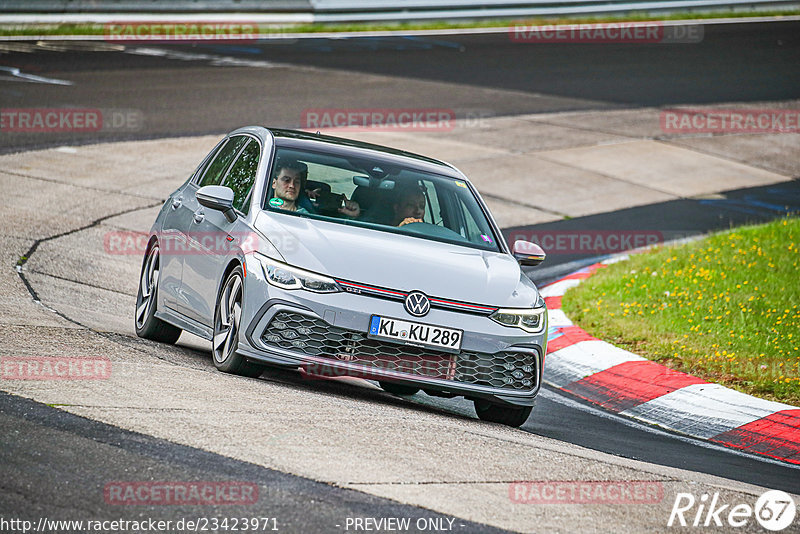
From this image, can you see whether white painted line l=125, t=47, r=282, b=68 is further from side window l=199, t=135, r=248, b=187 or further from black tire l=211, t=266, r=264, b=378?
black tire l=211, t=266, r=264, b=378

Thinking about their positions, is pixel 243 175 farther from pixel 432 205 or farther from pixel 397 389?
pixel 397 389

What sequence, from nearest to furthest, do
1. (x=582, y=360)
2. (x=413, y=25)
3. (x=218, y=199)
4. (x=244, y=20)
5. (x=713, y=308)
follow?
(x=218, y=199) → (x=582, y=360) → (x=713, y=308) → (x=244, y=20) → (x=413, y=25)

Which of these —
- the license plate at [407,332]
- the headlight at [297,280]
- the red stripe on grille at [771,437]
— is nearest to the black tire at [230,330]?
the headlight at [297,280]

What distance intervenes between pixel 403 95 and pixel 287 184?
1503 centimetres

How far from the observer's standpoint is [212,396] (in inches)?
252

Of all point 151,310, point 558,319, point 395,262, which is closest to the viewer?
point 395,262

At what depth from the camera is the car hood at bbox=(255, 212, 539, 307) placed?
7.02 meters

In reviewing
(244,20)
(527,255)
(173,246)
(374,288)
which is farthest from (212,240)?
(244,20)

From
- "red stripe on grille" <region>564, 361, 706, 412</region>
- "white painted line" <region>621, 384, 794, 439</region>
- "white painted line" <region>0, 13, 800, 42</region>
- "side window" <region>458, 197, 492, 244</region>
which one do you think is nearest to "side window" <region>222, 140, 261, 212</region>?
"side window" <region>458, 197, 492, 244</region>

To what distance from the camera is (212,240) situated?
7.86 m

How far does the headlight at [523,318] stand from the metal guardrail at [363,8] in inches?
855

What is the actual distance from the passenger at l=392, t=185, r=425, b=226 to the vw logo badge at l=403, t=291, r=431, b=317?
110cm

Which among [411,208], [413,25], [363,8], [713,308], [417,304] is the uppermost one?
[363,8]

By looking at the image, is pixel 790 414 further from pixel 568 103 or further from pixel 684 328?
pixel 568 103
